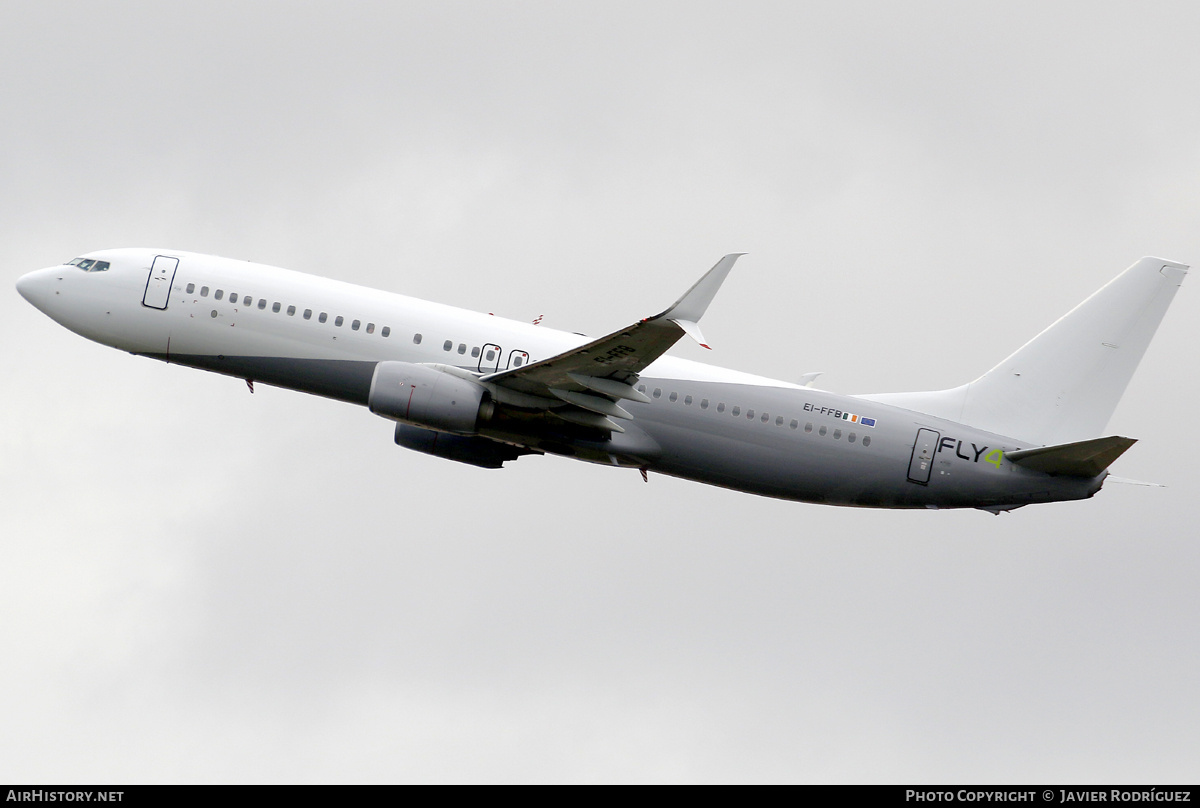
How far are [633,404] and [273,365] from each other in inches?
443

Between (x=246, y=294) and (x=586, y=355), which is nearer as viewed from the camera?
(x=586, y=355)

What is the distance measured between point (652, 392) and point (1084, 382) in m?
14.0

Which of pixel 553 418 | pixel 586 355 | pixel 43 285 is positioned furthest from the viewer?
pixel 43 285

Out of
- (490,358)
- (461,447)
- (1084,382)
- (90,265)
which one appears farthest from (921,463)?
Result: (90,265)

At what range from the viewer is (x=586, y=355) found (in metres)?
39.5

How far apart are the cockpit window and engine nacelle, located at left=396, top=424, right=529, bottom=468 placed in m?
10.8

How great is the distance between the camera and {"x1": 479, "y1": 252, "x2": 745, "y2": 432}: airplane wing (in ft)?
124

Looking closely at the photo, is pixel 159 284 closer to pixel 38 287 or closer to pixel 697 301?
pixel 38 287

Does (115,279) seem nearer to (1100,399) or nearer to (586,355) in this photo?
(586,355)

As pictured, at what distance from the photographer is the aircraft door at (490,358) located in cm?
4256

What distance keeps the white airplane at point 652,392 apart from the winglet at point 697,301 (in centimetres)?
499

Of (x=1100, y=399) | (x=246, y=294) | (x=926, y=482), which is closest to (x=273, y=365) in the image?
(x=246, y=294)

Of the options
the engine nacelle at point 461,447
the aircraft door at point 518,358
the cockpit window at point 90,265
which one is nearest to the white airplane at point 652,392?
the aircraft door at point 518,358

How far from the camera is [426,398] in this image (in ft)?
133
